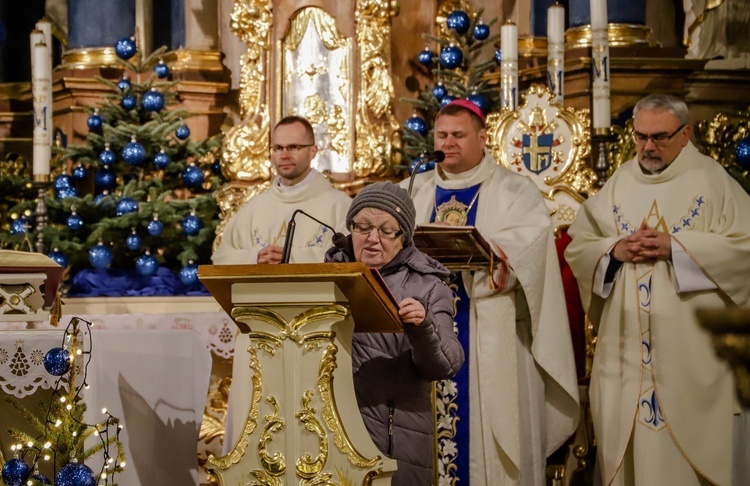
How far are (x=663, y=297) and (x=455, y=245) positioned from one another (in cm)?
120

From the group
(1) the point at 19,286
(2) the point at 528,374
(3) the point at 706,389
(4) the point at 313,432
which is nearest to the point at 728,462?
(3) the point at 706,389

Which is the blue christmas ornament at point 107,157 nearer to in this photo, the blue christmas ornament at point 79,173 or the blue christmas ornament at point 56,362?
the blue christmas ornament at point 79,173

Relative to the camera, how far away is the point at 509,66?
725cm

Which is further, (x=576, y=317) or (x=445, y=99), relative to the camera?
(x=445, y=99)

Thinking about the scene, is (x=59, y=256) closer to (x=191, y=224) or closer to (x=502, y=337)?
(x=191, y=224)

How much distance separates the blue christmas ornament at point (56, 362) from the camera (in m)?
4.27

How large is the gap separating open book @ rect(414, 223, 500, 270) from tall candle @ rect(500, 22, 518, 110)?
5.87 feet

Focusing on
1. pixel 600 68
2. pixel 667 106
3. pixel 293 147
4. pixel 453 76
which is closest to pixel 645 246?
pixel 667 106

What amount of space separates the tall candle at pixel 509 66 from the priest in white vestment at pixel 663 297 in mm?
1241

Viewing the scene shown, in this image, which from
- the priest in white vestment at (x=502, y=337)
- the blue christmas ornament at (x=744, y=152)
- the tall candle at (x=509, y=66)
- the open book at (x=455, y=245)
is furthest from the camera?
the blue christmas ornament at (x=744, y=152)

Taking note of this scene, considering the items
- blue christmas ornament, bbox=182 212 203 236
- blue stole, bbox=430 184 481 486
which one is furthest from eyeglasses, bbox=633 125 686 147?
blue christmas ornament, bbox=182 212 203 236

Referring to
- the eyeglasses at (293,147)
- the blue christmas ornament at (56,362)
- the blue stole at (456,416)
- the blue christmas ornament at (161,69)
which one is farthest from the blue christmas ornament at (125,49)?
the blue christmas ornament at (56,362)

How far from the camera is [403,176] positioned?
329 inches

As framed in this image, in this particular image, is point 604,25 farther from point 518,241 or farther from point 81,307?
point 81,307
